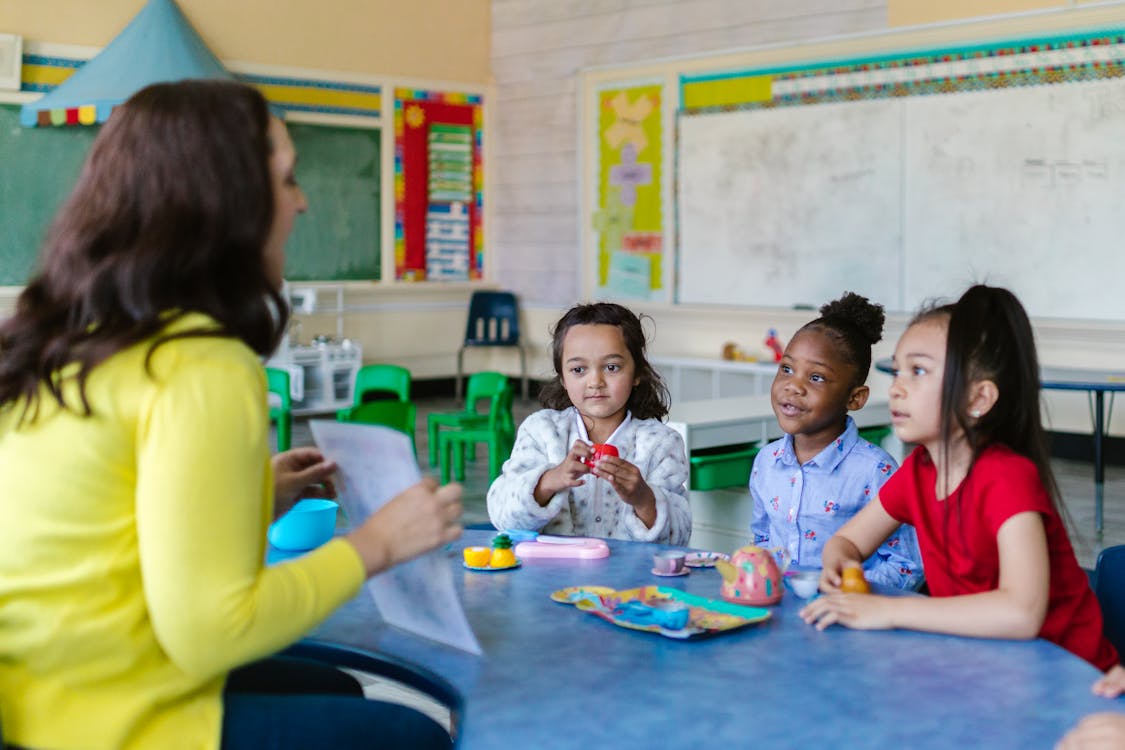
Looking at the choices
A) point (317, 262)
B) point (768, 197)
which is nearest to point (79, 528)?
point (768, 197)

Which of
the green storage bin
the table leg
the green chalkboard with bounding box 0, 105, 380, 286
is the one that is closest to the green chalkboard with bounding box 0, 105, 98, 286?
the green chalkboard with bounding box 0, 105, 380, 286

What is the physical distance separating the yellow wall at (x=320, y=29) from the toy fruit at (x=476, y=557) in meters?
6.73

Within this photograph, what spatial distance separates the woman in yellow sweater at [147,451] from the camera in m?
1.15

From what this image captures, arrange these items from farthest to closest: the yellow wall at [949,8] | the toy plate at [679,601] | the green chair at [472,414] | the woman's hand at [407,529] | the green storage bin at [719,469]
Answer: the yellow wall at [949,8] < the green chair at [472,414] < the green storage bin at [719,469] < the toy plate at [679,601] < the woman's hand at [407,529]

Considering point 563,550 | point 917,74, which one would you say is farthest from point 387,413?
point 917,74

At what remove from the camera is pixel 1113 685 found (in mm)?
1289

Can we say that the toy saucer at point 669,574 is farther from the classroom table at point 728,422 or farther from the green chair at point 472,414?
the green chair at point 472,414

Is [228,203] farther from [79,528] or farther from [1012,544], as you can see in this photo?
[1012,544]

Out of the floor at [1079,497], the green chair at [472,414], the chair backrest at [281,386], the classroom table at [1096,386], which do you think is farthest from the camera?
the chair backrest at [281,386]

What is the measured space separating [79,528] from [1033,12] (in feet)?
20.7

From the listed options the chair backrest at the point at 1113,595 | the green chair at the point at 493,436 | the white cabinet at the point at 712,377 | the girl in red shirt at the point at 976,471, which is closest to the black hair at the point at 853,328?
the girl in red shirt at the point at 976,471

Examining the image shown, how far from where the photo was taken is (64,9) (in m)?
7.65

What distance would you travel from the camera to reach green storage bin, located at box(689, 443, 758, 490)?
335cm

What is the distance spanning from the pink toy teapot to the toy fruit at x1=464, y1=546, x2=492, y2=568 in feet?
1.21
